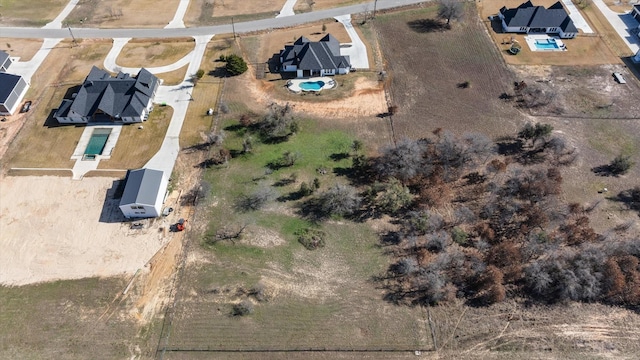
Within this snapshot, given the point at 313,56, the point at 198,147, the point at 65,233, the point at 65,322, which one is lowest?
the point at 65,322

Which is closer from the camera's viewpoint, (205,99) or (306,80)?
(205,99)

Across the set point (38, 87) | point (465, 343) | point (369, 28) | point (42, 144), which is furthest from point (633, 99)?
point (38, 87)

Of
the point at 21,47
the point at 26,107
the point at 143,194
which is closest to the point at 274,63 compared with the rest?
the point at 143,194

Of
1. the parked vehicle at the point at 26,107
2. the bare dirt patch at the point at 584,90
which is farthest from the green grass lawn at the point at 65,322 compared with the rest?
the bare dirt patch at the point at 584,90

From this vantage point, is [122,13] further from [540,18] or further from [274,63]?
[540,18]

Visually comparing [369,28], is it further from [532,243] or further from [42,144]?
[42,144]

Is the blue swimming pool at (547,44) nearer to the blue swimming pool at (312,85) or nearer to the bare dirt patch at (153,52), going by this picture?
the blue swimming pool at (312,85)

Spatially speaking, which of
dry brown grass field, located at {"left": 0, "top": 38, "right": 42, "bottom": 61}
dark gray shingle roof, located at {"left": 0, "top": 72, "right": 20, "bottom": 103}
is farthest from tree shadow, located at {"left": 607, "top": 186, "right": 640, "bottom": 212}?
dry brown grass field, located at {"left": 0, "top": 38, "right": 42, "bottom": 61}
